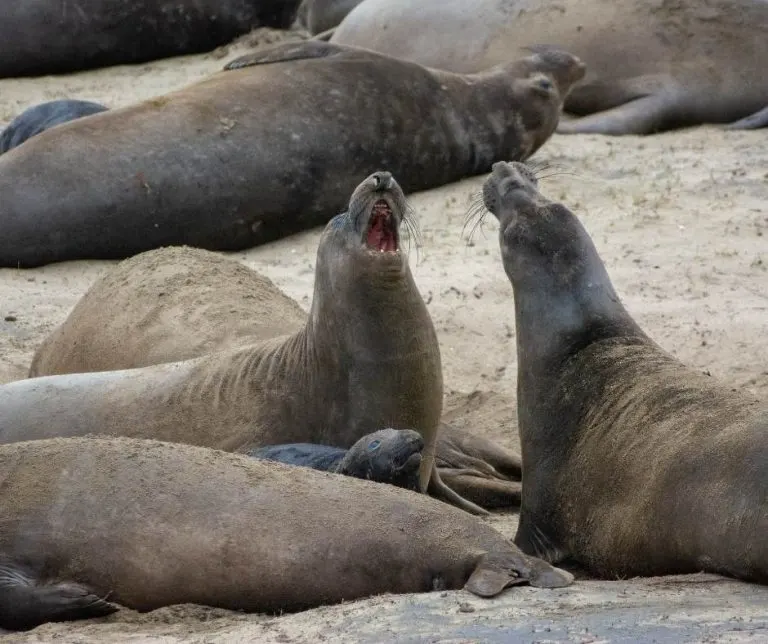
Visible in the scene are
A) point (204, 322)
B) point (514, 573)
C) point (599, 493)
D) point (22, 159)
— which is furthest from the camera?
point (22, 159)

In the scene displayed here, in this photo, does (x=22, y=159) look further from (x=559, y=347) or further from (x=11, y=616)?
(x=11, y=616)

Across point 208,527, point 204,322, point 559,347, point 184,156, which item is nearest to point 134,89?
point 184,156

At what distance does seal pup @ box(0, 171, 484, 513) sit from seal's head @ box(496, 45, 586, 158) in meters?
4.60

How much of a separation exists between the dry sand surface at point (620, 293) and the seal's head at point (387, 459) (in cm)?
76

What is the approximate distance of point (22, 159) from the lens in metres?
8.73

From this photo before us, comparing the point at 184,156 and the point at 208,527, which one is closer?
the point at 208,527

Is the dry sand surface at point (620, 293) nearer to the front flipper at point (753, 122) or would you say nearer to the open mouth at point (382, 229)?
the front flipper at point (753, 122)

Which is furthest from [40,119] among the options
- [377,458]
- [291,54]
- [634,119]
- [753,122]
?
[377,458]

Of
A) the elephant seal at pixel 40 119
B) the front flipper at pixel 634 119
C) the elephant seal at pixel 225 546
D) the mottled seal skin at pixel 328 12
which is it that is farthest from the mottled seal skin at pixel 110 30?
the elephant seal at pixel 225 546

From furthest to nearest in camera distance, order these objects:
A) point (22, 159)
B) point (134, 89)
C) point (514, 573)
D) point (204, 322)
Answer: point (134, 89)
point (22, 159)
point (204, 322)
point (514, 573)

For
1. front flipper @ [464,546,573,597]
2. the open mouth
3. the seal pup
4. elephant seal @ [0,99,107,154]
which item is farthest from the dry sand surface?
elephant seal @ [0,99,107,154]

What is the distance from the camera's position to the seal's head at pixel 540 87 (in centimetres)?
1022

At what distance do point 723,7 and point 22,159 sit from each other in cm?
496

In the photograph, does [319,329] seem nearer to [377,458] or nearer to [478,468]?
[377,458]
